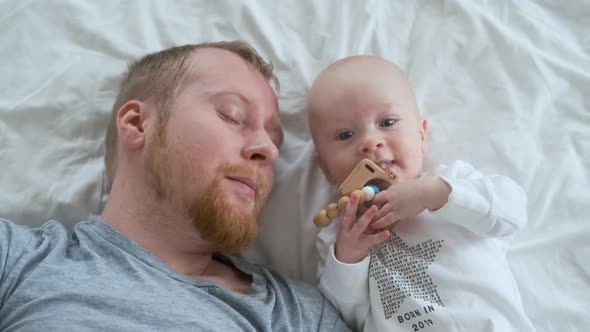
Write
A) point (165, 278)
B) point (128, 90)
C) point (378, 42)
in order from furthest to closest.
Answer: point (378, 42), point (128, 90), point (165, 278)

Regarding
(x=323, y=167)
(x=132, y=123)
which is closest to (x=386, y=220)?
(x=323, y=167)

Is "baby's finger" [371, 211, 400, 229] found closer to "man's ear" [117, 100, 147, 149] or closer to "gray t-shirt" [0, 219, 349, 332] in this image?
"gray t-shirt" [0, 219, 349, 332]

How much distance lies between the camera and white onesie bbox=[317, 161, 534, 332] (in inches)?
46.4

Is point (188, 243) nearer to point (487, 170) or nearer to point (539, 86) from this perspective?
point (487, 170)

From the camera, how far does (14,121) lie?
1.53 m

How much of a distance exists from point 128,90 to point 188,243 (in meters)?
0.48

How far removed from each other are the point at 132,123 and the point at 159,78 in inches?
5.5

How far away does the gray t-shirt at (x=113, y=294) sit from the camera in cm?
105

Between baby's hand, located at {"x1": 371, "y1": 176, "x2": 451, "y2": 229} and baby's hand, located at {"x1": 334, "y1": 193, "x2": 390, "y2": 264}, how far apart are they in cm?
3

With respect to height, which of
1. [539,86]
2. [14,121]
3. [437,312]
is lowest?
[437,312]

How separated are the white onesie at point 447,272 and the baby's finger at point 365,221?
0.28 ft

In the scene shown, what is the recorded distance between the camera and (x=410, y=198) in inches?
48.3

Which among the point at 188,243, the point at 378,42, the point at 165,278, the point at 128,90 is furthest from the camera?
the point at 378,42

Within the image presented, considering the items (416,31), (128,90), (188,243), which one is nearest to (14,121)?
(128,90)
